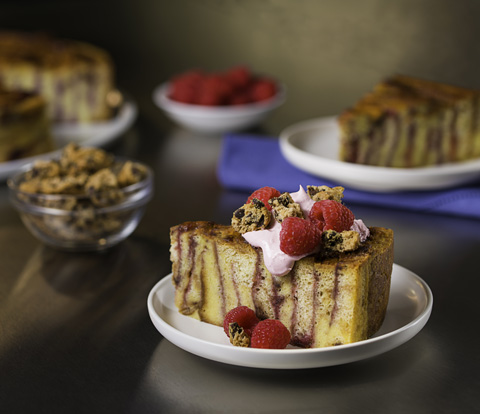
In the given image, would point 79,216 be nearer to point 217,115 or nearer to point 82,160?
point 82,160

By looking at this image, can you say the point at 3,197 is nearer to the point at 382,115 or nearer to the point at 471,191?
the point at 382,115

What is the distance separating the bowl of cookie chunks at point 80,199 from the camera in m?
1.69

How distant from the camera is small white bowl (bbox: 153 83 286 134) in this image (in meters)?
2.63

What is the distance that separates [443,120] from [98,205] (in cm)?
109

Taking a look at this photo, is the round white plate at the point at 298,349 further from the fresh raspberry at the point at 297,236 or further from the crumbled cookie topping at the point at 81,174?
the crumbled cookie topping at the point at 81,174

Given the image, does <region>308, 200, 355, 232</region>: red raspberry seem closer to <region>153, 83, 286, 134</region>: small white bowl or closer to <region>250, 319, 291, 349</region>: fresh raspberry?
<region>250, 319, 291, 349</region>: fresh raspberry

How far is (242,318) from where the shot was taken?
1258 millimetres

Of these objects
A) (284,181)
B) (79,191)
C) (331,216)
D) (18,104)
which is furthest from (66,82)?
(331,216)

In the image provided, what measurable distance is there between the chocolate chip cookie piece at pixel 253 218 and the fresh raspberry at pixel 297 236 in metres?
0.06

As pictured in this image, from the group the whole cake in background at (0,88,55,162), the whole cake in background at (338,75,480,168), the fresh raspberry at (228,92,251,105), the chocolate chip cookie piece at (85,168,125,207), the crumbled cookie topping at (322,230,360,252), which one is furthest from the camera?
the fresh raspberry at (228,92,251,105)

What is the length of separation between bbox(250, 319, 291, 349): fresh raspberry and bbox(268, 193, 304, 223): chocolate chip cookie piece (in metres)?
0.18

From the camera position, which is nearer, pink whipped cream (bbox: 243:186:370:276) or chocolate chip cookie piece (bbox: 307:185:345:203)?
pink whipped cream (bbox: 243:186:370:276)

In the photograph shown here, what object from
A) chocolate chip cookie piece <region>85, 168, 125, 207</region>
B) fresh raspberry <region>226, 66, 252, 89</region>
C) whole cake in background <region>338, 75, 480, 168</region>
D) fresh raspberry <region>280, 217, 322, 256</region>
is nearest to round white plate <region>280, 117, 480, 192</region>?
whole cake in background <region>338, 75, 480, 168</region>

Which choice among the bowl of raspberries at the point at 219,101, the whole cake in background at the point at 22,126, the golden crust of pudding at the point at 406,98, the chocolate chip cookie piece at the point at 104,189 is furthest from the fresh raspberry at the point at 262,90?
the chocolate chip cookie piece at the point at 104,189
